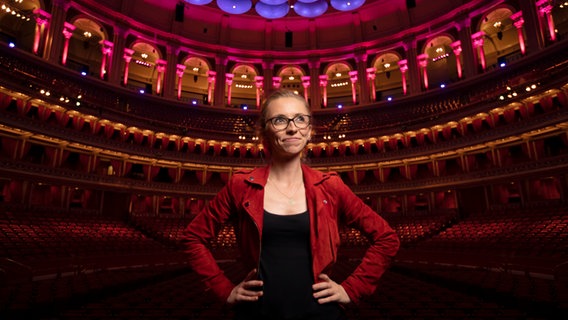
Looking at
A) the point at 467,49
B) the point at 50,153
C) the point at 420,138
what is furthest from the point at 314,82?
the point at 50,153

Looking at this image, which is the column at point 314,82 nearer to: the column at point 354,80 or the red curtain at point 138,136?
the column at point 354,80

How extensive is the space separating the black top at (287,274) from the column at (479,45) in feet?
92.2

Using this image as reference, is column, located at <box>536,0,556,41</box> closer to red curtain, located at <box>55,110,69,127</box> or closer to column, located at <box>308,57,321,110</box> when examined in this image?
column, located at <box>308,57,321,110</box>

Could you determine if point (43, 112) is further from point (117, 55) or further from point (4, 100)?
point (117, 55)

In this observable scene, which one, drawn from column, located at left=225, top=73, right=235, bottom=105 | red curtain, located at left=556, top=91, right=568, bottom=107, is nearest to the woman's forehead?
red curtain, located at left=556, top=91, right=568, bottom=107

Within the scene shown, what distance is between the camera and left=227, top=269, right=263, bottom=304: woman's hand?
65.2 inches

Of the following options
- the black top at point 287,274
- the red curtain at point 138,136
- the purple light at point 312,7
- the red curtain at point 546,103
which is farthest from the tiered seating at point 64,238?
the red curtain at point 546,103

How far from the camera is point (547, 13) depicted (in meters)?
21.0

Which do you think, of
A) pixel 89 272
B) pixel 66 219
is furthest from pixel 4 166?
pixel 89 272

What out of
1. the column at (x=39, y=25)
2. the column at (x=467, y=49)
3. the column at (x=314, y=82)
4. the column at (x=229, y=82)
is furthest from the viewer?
the column at (x=314, y=82)

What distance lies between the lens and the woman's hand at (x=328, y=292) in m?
1.67

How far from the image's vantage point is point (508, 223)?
16906 mm

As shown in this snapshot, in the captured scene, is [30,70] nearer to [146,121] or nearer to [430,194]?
[146,121]

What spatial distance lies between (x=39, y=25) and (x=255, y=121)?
18.2 m
